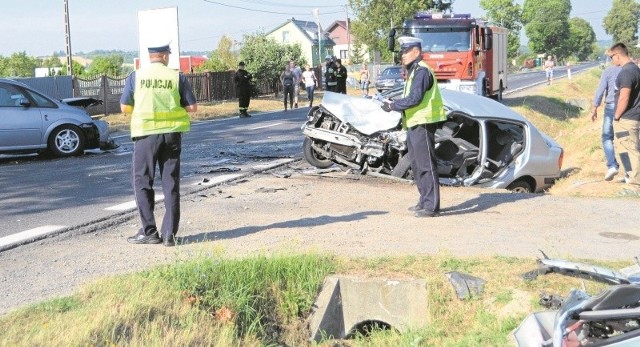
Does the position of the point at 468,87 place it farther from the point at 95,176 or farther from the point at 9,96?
the point at 95,176

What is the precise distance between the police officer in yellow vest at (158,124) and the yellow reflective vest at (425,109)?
2.31 m

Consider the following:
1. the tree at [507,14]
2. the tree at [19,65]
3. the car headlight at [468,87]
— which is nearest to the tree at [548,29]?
the tree at [507,14]

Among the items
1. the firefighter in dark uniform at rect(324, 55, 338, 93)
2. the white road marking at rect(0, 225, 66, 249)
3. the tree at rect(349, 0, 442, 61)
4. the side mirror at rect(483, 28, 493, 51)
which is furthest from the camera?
the tree at rect(349, 0, 442, 61)

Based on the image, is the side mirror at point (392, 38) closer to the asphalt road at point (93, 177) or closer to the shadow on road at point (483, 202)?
the asphalt road at point (93, 177)

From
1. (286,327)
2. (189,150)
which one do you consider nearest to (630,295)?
(286,327)

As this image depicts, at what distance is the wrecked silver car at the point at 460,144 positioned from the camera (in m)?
10.2

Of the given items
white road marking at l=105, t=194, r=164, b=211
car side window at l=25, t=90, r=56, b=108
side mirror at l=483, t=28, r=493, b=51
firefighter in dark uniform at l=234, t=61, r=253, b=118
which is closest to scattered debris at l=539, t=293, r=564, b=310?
white road marking at l=105, t=194, r=164, b=211

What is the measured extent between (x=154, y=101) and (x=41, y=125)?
784cm

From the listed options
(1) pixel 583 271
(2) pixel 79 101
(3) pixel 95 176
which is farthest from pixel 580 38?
(1) pixel 583 271

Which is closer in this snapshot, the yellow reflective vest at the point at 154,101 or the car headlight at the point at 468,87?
the yellow reflective vest at the point at 154,101

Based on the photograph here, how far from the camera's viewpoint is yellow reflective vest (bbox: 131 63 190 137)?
262 inches

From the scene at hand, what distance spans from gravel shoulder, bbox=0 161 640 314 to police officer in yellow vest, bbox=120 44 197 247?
1.29 ft

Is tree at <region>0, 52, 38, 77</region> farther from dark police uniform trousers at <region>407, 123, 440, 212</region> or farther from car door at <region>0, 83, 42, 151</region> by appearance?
dark police uniform trousers at <region>407, 123, 440, 212</region>

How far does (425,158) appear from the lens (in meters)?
7.95
